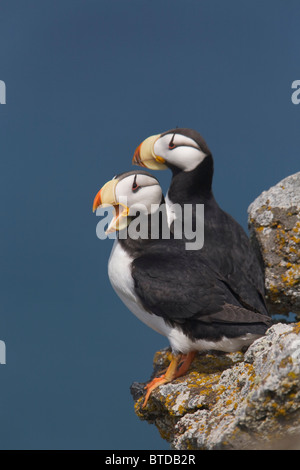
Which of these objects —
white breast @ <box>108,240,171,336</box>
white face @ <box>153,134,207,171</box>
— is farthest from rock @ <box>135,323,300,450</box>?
white face @ <box>153,134,207,171</box>

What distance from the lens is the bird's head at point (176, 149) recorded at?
Answer: 463 centimetres

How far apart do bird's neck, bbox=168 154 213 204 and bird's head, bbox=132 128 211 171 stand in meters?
0.03

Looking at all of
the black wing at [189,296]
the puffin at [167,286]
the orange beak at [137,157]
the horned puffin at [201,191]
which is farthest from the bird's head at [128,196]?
the orange beak at [137,157]

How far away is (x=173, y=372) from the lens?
380 centimetres

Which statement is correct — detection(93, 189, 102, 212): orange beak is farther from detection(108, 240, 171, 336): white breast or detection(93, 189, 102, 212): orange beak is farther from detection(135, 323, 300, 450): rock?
detection(135, 323, 300, 450): rock

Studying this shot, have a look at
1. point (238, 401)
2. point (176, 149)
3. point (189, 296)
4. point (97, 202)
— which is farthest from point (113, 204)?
point (238, 401)

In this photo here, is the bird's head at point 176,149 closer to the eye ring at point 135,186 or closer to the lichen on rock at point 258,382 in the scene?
the lichen on rock at point 258,382

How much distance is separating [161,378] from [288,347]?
4.16 ft

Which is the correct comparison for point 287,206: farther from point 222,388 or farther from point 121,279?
point 222,388

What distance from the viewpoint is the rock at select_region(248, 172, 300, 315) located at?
14.3 ft

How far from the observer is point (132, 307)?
3.91 metres

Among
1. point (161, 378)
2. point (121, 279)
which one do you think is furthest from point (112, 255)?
point (161, 378)

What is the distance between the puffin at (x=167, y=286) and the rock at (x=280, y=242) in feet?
1.64

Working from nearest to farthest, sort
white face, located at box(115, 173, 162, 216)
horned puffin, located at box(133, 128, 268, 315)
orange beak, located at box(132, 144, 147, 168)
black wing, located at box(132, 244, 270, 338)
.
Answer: black wing, located at box(132, 244, 270, 338)
white face, located at box(115, 173, 162, 216)
horned puffin, located at box(133, 128, 268, 315)
orange beak, located at box(132, 144, 147, 168)
